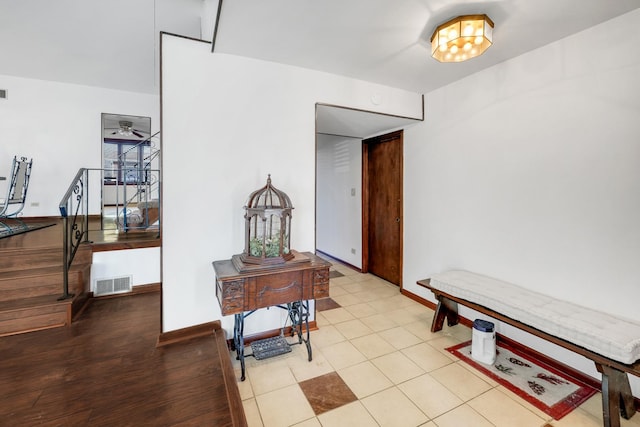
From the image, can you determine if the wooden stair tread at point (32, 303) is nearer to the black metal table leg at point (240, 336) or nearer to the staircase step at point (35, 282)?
the staircase step at point (35, 282)

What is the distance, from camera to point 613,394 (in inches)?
62.3

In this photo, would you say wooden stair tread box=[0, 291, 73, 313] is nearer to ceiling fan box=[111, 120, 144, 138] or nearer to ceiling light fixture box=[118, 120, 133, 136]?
ceiling fan box=[111, 120, 144, 138]

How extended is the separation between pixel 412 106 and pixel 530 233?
1.81 meters

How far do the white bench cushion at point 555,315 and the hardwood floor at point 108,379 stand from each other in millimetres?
1999

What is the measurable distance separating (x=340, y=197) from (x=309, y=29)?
3.36 meters

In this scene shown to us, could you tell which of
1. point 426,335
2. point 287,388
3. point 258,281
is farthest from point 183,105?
point 426,335

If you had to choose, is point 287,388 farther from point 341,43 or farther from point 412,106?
point 412,106

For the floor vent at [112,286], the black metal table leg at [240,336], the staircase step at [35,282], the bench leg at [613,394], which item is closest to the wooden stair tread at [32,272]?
the staircase step at [35,282]

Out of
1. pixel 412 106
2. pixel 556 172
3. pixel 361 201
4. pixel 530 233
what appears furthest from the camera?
pixel 361 201

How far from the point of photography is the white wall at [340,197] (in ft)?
15.4

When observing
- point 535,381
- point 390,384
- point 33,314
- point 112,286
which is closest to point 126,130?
point 112,286

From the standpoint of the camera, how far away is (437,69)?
8.64 ft

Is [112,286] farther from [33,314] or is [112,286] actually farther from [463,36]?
[463,36]

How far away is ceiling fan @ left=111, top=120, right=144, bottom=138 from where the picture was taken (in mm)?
5270
